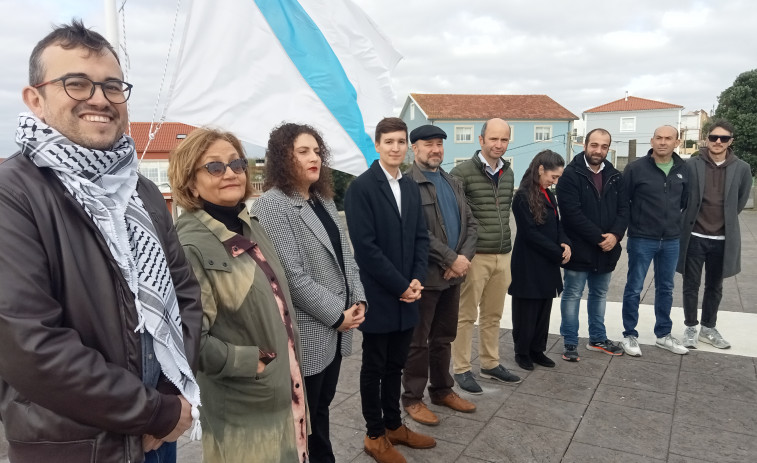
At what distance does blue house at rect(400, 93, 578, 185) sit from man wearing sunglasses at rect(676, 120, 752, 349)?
1653 inches

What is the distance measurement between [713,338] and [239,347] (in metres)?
5.22

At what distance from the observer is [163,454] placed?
1882 mm

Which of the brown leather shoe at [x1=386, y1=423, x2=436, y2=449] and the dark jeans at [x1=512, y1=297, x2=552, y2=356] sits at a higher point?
the dark jeans at [x1=512, y1=297, x2=552, y2=356]

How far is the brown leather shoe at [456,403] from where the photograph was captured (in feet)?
13.2

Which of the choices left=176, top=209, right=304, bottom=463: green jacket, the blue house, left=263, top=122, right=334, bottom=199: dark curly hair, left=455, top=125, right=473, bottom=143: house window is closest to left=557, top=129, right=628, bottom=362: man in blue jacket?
left=263, top=122, right=334, bottom=199: dark curly hair

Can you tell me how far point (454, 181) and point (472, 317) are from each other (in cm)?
121

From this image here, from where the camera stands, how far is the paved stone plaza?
11.2 feet

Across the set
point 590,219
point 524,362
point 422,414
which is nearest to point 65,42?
point 422,414

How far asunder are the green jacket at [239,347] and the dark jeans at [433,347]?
5.58 feet

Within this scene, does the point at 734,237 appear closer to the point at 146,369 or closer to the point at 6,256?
the point at 146,369

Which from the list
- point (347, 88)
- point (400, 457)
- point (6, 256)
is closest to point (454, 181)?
point (347, 88)

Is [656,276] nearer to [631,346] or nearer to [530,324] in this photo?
[631,346]

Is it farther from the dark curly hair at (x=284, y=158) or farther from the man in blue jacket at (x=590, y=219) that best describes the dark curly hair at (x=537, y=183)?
the dark curly hair at (x=284, y=158)

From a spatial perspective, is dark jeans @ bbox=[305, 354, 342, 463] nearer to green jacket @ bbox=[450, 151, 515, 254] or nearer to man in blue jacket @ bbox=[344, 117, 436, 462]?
man in blue jacket @ bbox=[344, 117, 436, 462]
